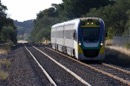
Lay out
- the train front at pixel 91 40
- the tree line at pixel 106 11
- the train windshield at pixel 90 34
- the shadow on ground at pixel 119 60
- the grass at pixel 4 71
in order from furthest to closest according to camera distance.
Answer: the tree line at pixel 106 11 → the train windshield at pixel 90 34 → the train front at pixel 91 40 → the shadow on ground at pixel 119 60 → the grass at pixel 4 71

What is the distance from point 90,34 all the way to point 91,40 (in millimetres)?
488

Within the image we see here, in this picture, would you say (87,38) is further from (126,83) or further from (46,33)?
(46,33)

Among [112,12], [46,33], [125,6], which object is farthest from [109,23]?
[46,33]

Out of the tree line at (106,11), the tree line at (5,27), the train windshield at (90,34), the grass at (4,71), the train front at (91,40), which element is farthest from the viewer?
the tree line at (5,27)

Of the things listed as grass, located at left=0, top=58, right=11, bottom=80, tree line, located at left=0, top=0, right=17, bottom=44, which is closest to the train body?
grass, located at left=0, top=58, right=11, bottom=80

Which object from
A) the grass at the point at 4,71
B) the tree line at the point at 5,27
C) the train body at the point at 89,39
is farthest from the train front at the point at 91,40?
the tree line at the point at 5,27

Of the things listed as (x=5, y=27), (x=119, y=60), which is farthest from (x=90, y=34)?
(x=5, y=27)

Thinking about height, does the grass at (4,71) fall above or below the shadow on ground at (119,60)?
above

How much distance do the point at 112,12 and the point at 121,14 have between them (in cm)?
195

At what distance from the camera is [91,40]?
3042cm

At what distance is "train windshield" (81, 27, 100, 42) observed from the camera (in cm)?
3041

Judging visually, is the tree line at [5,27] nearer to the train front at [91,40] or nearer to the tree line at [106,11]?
the tree line at [106,11]

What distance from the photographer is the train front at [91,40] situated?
30.0 meters

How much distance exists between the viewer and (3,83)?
18.3 metres
